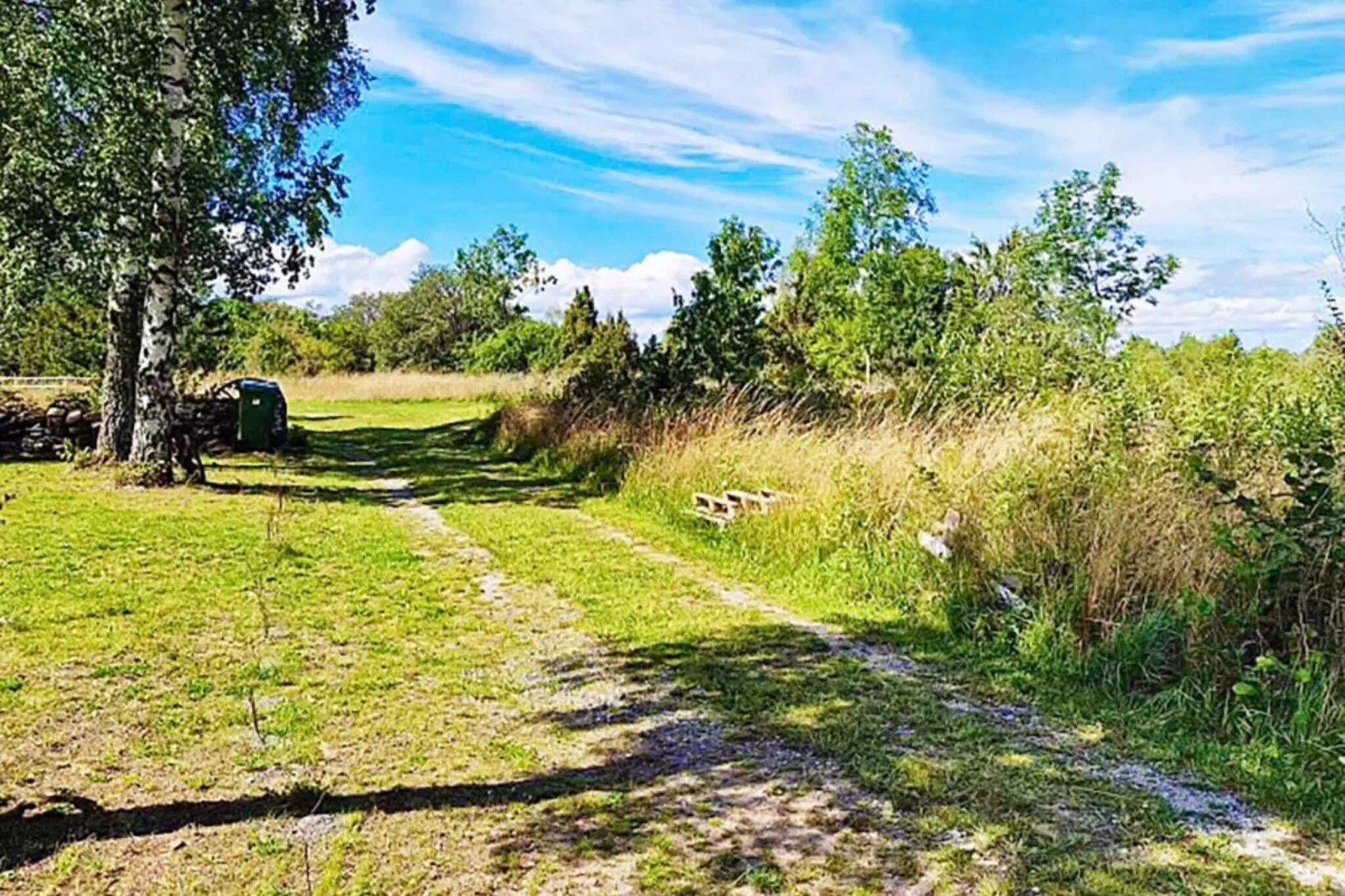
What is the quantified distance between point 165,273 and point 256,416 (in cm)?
526

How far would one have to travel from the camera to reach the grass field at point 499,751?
2945 mm

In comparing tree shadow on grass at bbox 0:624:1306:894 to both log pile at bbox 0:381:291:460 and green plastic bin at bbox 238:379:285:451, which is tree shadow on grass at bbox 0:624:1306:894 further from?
green plastic bin at bbox 238:379:285:451

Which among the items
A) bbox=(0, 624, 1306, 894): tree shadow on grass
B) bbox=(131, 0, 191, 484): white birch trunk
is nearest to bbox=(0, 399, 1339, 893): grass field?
bbox=(0, 624, 1306, 894): tree shadow on grass

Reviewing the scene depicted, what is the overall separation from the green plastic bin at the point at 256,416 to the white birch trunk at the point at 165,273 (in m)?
4.37

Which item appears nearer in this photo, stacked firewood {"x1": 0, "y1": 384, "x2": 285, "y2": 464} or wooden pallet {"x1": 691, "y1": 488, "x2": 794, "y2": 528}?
wooden pallet {"x1": 691, "y1": 488, "x2": 794, "y2": 528}

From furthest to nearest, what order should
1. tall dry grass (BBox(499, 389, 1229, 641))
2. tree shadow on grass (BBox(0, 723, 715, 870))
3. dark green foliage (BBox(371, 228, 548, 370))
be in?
dark green foliage (BBox(371, 228, 548, 370))
tall dry grass (BBox(499, 389, 1229, 641))
tree shadow on grass (BBox(0, 723, 715, 870))

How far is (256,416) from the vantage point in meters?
15.7

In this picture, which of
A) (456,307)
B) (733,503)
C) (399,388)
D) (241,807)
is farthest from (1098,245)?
(456,307)

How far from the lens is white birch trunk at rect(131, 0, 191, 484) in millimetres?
10570

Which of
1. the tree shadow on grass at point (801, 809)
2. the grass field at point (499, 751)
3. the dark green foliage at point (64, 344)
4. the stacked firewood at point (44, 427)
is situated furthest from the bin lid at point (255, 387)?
the tree shadow on grass at point (801, 809)

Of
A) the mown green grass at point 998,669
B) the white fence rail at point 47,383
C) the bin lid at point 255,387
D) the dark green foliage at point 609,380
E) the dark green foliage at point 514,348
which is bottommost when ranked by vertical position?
the mown green grass at point 998,669

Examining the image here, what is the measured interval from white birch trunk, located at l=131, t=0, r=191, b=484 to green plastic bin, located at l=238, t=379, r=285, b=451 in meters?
4.37

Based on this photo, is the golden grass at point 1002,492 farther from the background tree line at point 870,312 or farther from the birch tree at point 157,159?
the birch tree at point 157,159

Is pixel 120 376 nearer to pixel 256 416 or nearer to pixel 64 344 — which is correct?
pixel 256 416
